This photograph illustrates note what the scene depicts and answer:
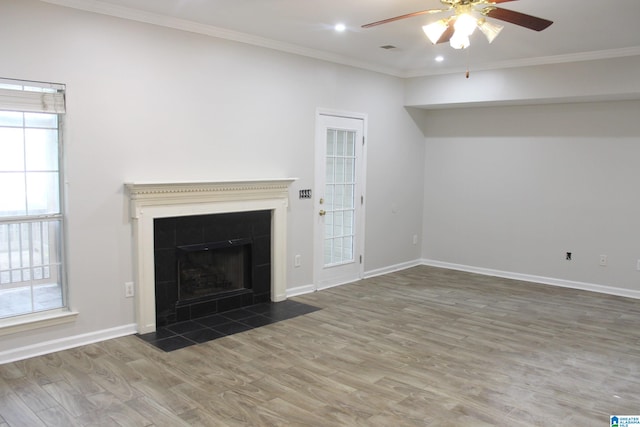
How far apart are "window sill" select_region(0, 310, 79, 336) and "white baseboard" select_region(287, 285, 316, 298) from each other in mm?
2176

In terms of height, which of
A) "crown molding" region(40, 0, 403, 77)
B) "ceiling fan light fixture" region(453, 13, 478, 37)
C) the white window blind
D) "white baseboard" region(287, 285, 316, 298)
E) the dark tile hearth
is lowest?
the dark tile hearth

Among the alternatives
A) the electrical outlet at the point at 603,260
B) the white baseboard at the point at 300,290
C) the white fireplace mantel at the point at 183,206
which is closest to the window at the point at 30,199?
the white fireplace mantel at the point at 183,206

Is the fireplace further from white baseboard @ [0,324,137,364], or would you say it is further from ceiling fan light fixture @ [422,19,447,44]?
ceiling fan light fixture @ [422,19,447,44]

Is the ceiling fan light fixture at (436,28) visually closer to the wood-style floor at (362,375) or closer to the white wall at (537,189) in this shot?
the wood-style floor at (362,375)

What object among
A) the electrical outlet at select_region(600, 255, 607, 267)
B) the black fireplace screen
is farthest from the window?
the electrical outlet at select_region(600, 255, 607, 267)

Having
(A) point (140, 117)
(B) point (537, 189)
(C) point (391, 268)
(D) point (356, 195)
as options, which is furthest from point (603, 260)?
(A) point (140, 117)

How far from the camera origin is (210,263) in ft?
15.4

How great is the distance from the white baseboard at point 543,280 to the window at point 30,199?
4953 mm

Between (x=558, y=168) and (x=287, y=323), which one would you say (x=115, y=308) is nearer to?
(x=287, y=323)

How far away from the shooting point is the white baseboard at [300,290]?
17.4 feet

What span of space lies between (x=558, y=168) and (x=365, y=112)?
2444mm

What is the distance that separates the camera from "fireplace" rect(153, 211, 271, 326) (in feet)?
13.9

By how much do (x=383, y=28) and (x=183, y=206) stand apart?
7.66 ft

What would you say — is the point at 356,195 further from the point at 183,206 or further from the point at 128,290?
the point at 128,290
